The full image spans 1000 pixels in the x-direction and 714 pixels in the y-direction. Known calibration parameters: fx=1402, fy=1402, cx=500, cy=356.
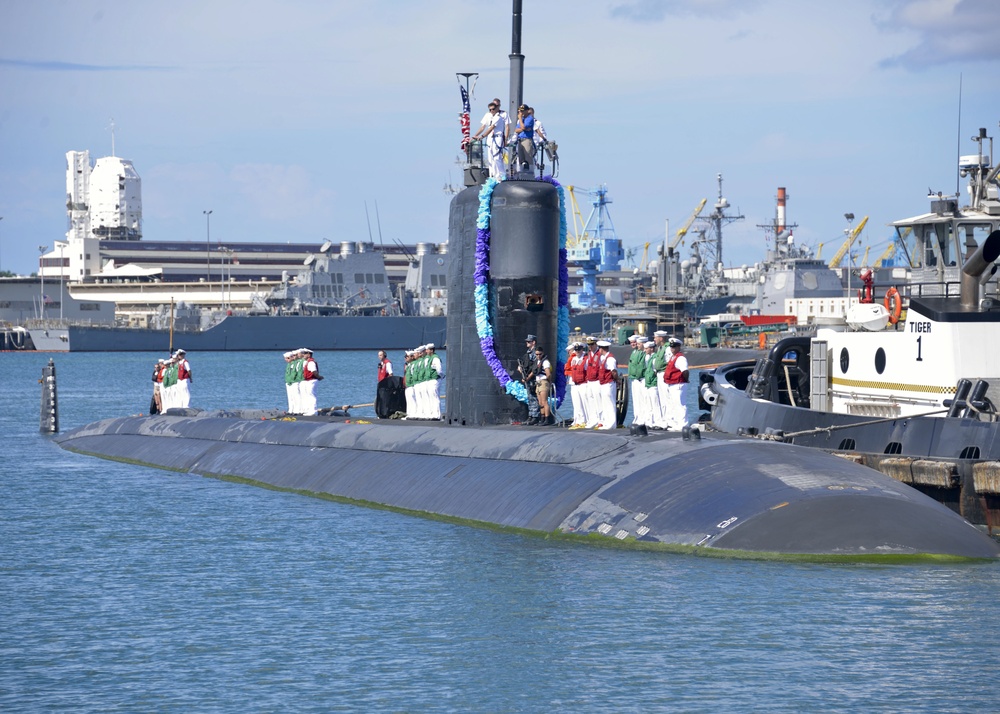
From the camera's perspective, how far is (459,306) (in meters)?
23.4

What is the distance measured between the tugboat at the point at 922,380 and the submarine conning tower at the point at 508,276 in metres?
3.94

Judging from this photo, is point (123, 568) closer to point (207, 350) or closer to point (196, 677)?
point (196, 677)

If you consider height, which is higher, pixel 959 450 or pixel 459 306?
pixel 459 306

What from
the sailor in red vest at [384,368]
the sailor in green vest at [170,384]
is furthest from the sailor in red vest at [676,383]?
the sailor in green vest at [170,384]

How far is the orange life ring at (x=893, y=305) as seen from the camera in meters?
25.5

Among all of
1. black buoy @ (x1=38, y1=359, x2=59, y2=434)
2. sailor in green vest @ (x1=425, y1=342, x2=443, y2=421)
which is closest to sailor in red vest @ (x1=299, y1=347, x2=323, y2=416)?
sailor in green vest @ (x1=425, y1=342, x2=443, y2=421)

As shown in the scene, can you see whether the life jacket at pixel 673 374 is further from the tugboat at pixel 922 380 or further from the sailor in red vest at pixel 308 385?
the sailor in red vest at pixel 308 385

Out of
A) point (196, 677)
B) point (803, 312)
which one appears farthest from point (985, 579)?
point (803, 312)

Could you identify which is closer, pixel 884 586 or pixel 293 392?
pixel 884 586

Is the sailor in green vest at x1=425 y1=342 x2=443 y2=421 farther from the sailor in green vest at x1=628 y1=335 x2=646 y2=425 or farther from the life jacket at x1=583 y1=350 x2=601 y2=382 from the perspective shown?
the sailor in green vest at x1=628 y1=335 x2=646 y2=425

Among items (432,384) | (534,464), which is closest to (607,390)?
(534,464)

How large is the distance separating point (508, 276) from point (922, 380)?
24.3 feet

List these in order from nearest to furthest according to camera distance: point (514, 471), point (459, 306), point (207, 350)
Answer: point (514, 471), point (459, 306), point (207, 350)

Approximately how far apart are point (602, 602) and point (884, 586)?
320 cm
